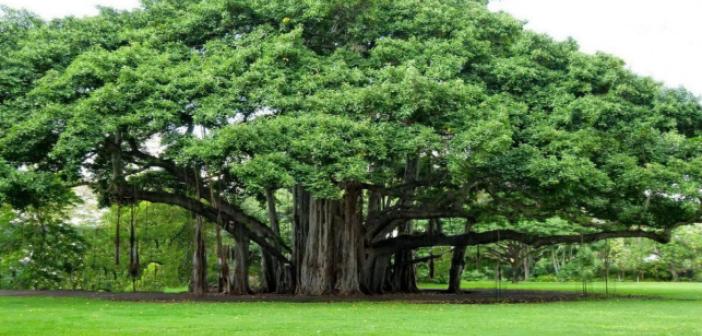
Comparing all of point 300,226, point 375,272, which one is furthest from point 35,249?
point 375,272

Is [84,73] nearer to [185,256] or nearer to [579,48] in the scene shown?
[579,48]

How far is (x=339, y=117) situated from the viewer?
1594cm

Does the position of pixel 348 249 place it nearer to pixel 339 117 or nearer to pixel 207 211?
pixel 207 211

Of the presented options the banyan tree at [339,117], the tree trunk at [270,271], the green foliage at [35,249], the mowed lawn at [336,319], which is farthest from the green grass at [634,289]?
the green foliage at [35,249]

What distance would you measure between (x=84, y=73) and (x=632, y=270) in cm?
4199

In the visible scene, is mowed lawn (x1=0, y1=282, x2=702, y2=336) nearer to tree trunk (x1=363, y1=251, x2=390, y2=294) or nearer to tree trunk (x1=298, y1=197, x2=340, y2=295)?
tree trunk (x1=298, y1=197, x2=340, y2=295)

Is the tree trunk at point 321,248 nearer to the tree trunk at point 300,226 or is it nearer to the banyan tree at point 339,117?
the banyan tree at point 339,117

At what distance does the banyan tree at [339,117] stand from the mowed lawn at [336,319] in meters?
2.55

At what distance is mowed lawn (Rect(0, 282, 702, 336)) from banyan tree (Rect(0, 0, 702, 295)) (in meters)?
2.55

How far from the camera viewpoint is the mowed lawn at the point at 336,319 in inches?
427

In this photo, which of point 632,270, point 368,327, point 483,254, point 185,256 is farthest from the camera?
point 632,270

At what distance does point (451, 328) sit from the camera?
1129cm

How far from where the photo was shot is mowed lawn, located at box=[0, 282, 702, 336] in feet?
35.6

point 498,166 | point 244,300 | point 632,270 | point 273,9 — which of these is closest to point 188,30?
point 273,9
